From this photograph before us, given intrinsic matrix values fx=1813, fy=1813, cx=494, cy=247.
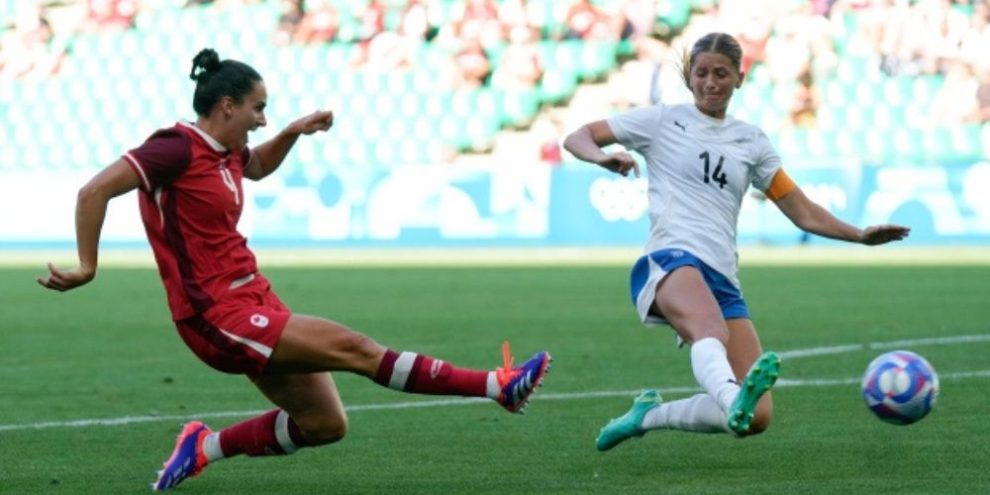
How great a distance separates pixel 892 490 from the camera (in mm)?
5984

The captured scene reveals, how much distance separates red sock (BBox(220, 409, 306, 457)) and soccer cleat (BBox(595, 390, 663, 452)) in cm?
123

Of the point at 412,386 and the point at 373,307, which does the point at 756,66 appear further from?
the point at 412,386

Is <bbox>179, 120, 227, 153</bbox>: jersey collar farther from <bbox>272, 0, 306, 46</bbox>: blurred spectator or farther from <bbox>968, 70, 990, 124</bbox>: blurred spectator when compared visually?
<bbox>272, 0, 306, 46</bbox>: blurred spectator

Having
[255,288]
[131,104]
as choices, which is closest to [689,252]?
[255,288]

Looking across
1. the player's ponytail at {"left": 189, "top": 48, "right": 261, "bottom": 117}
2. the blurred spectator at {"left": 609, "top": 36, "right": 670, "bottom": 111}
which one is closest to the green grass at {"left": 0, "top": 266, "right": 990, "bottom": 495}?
the player's ponytail at {"left": 189, "top": 48, "right": 261, "bottom": 117}

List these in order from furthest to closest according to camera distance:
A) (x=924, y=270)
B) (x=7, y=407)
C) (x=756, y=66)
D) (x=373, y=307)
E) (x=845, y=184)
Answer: (x=756, y=66), (x=845, y=184), (x=924, y=270), (x=373, y=307), (x=7, y=407)

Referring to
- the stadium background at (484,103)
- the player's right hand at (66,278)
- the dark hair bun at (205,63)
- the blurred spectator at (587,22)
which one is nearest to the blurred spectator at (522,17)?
the stadium background at (484,103)

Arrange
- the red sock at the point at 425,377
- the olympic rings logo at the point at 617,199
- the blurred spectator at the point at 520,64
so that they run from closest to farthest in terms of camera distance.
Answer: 1. the red sock at the point at 425,377
2. the olympic rings logo at the point at 617,199
3. the blurred spectator at the point at 520,64

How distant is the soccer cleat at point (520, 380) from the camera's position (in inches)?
235

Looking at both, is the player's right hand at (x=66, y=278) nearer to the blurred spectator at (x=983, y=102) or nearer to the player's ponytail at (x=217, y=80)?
the player's ponytail at (x=217, y=80)

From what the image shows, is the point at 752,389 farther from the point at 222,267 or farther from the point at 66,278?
the point at 66,278

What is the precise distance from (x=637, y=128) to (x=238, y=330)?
1.82 metres

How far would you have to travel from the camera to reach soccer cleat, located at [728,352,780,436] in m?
5.61

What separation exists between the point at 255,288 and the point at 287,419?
623 mm
